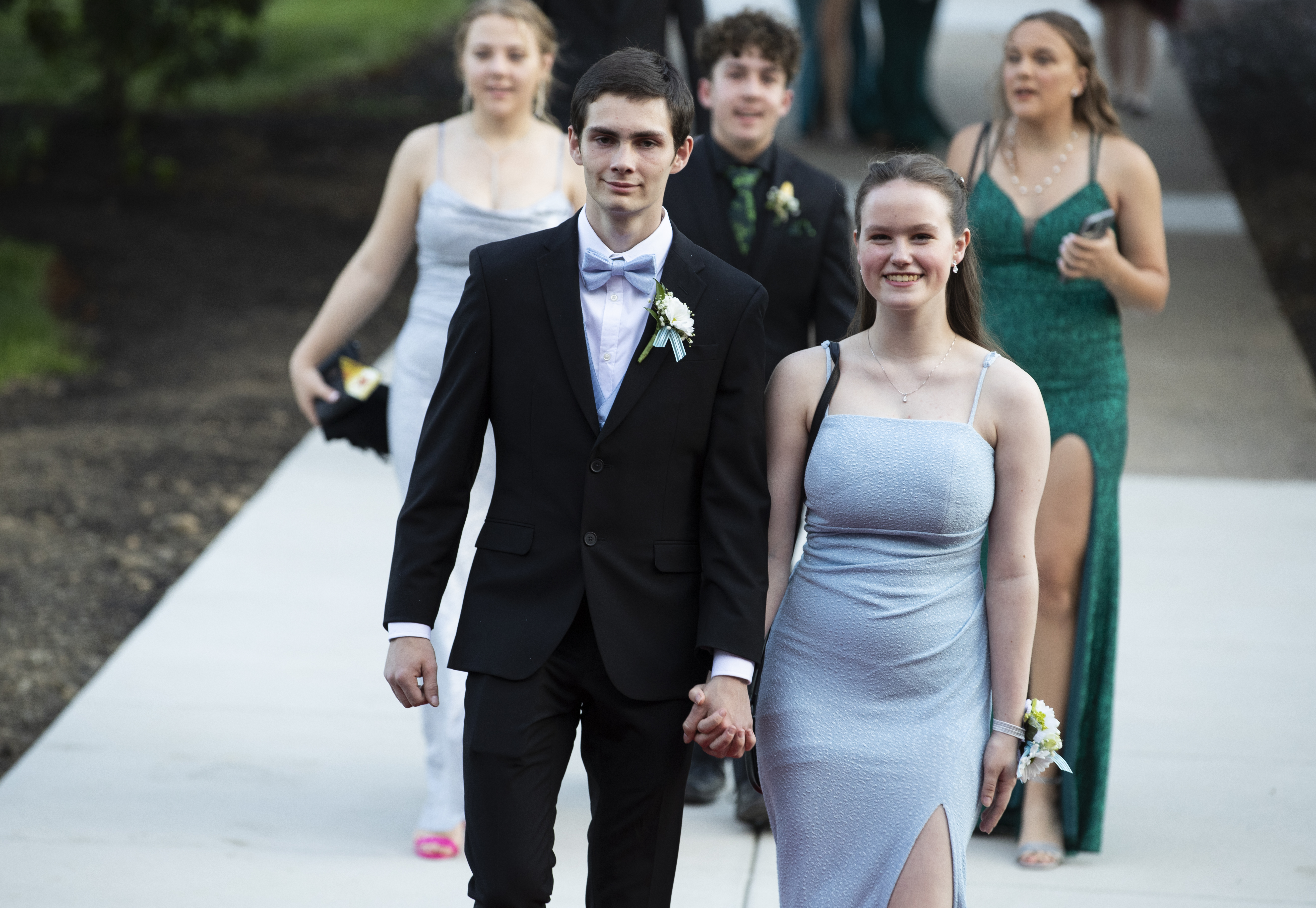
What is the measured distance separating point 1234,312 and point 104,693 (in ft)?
25.2

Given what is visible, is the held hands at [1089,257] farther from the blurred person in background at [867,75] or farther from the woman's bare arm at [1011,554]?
the blurred person in background at [867,75]

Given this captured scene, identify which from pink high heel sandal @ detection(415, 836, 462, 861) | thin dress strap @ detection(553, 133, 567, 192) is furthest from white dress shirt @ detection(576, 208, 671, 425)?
pink high heel sandal @ detection(415, 836, 462, 861)

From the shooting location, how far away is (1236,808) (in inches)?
196

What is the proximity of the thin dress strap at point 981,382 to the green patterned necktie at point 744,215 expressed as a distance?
143 cm

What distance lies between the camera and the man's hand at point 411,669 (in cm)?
319

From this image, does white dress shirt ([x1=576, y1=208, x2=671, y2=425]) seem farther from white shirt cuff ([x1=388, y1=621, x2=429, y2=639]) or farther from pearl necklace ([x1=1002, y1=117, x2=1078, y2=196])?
pearl necklace ([x1=1002, y1=117, x2=1078, y2=196])

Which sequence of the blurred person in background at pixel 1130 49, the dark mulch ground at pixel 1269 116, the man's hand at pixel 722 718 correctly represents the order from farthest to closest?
the blurred person in background at pixel 1130 49 < the dark mulch ground at pixel 1269 116 < the man's hand at pixel 722 718

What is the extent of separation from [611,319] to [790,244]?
1.52m

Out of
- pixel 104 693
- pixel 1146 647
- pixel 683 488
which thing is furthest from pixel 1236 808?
pixel 104 693

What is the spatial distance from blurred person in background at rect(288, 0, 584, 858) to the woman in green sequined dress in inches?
49.6

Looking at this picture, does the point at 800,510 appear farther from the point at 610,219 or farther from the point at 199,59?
the point at 199,59

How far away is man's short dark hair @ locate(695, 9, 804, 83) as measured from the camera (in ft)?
15.0

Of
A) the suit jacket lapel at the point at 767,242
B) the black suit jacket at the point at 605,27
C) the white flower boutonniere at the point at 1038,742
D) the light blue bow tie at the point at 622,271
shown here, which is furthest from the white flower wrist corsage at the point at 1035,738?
the black suit jacket at the point at 605,27

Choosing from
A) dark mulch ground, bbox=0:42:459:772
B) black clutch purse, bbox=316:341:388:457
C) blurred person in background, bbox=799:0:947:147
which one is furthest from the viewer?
blurred person in background, bbox=799:0:947:147
